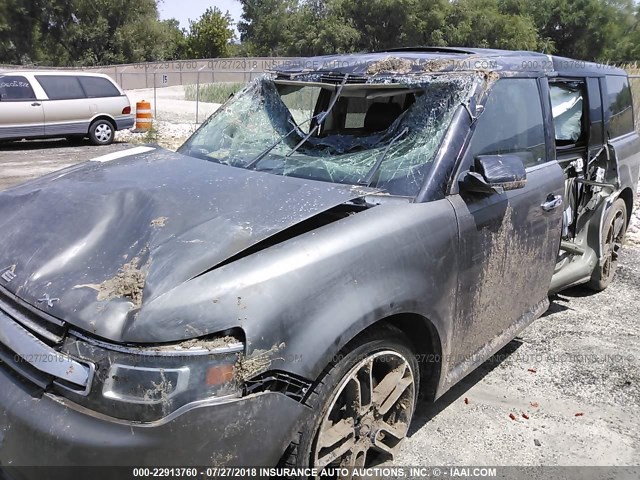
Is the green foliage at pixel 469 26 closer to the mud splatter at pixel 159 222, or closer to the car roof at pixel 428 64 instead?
the car roof at pixel 428 64

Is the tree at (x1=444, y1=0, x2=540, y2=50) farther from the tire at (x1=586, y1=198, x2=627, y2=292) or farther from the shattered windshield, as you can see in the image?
the shattered windshield

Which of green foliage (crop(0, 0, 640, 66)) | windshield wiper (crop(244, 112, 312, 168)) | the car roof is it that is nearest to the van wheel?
the car roof

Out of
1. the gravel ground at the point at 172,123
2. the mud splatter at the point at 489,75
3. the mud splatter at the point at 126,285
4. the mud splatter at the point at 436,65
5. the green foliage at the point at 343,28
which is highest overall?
the green foliage at the point at 343,28

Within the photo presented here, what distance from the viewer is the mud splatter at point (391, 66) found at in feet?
11.0

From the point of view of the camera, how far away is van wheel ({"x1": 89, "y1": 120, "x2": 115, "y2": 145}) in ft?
47.9

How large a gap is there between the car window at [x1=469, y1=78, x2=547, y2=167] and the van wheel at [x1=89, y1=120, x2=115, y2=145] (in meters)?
13.2

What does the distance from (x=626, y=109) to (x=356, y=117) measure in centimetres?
309

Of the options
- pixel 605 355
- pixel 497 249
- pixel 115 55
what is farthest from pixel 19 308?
pixel 115 55

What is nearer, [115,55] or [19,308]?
[19,308]

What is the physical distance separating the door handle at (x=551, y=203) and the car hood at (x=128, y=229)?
134 cm

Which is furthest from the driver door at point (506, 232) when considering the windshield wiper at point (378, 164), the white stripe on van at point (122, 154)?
the white stripe on van at point (122, 154)

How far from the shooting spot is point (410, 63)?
3.38 meters

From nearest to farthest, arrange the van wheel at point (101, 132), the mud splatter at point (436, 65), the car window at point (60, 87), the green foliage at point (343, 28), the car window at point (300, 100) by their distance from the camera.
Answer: the mud splatter at point (436, 65) < the car window at point (300, 100) < the car window at point (60, 87) < the van wheel at point (101, 132) < the green foliage at point (343, 28)

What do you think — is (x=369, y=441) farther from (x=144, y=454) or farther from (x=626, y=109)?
(x=626, y=109)
